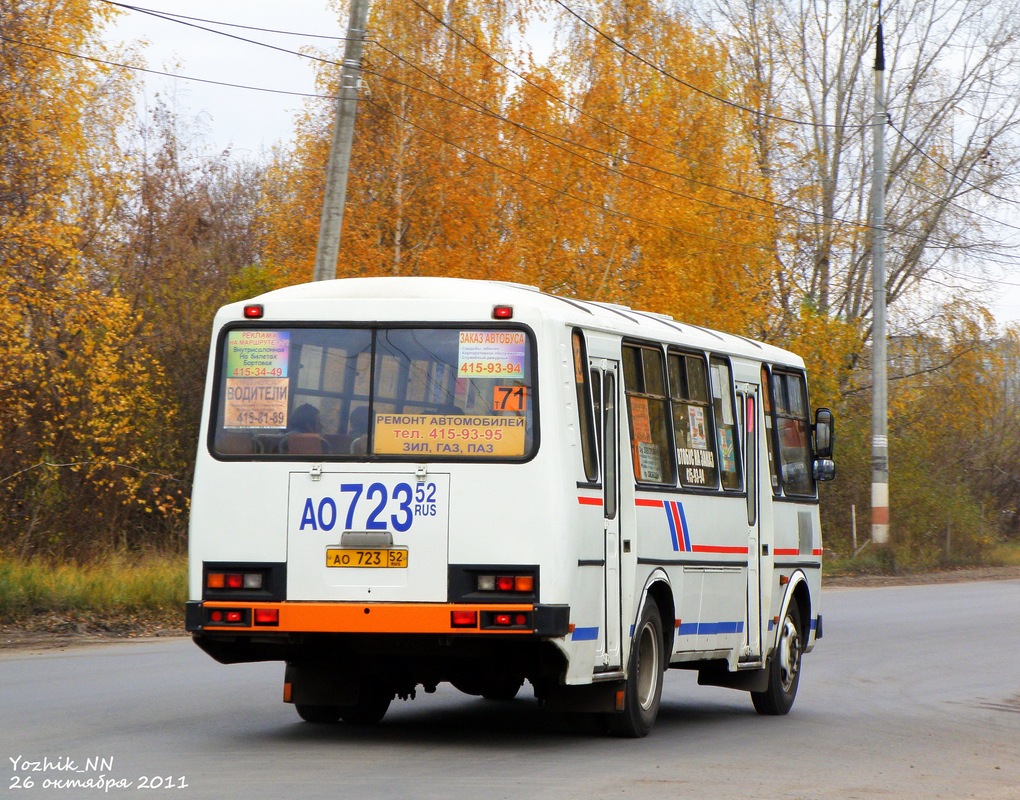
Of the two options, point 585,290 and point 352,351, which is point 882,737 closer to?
point 352,351

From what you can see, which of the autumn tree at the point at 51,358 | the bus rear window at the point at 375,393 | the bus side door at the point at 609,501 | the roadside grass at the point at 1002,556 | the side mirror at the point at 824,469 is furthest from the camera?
the roadside grass at the point at 1002,556

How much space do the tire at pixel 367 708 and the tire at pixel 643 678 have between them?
1.66m

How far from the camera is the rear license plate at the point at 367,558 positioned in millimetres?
9898

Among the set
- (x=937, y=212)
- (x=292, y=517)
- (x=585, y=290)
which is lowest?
(x=292, y=517)

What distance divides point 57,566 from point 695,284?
20084mm

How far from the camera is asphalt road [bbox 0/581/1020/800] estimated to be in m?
8.70

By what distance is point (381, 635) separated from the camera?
9.93 meters

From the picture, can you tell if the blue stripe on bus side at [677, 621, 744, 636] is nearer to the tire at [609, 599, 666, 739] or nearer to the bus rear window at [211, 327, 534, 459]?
the tire at [609, 599, 666, 739]

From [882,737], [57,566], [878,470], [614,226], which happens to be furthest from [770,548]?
[614,226]

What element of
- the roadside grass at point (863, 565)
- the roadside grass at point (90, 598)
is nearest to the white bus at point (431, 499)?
the roadside grass at point (90, 598)

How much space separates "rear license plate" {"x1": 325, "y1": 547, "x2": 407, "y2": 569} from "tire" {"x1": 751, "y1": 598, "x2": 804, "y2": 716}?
473 cm

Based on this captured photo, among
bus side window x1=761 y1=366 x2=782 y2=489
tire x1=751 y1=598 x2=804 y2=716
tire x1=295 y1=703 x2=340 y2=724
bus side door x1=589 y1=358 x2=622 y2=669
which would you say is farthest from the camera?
bus side window x1=761 y1=366 x2=782 y2=489

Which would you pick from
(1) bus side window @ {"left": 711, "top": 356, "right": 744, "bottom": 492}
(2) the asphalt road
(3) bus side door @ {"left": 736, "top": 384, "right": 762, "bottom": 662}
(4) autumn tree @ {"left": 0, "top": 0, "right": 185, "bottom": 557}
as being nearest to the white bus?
(2) the asphalt road

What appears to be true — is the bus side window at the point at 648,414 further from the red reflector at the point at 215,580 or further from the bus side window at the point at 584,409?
the red reflector at the point at 215,580
